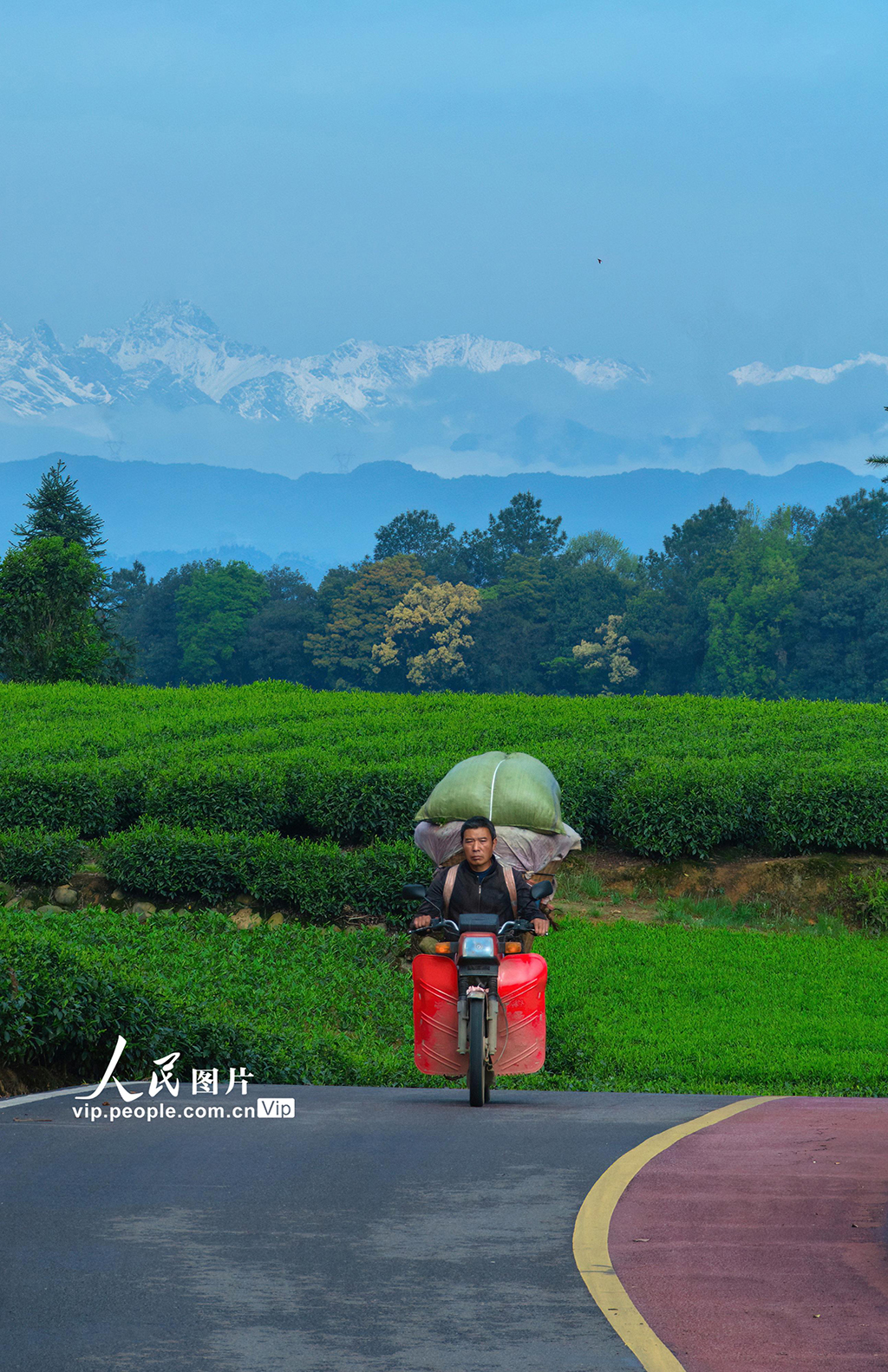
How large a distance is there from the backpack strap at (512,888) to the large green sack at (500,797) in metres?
3.81

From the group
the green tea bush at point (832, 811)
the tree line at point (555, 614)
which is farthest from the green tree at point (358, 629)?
the green tea bush at point (832, 811)

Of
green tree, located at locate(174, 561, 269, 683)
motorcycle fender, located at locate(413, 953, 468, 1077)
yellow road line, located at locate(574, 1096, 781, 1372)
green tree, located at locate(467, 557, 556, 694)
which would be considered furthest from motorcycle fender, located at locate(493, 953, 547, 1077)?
green tree, located at locate(174, 561, 269, 683)

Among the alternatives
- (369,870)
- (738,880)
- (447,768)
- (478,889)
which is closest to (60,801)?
(369,870)

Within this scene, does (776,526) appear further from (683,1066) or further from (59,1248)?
(59,1248)

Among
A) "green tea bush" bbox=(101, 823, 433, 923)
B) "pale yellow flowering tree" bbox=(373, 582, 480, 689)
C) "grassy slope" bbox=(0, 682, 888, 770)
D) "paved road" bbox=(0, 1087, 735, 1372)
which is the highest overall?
"pale yellow flowering tree" bbox=(373, 582, 480, 689)

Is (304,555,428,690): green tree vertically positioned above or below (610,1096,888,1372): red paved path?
above

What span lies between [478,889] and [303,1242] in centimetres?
350

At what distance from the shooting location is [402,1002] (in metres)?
11.5

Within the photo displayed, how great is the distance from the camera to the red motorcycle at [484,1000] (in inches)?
299

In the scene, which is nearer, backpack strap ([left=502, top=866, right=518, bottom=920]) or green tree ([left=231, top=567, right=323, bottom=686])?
backpack strap ([left=502, top=866, right=518, bottom=920])

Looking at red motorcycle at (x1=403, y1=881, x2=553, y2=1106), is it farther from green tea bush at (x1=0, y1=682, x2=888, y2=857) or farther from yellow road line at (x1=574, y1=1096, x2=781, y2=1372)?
green tea bush at (x1=0, y1=682, x2=888, y2=857)

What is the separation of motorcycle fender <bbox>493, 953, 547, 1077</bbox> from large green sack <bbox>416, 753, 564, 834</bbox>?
4.07 metres

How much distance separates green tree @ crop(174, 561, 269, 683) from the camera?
89.2m

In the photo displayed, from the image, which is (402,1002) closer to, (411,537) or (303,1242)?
(303,1242)
